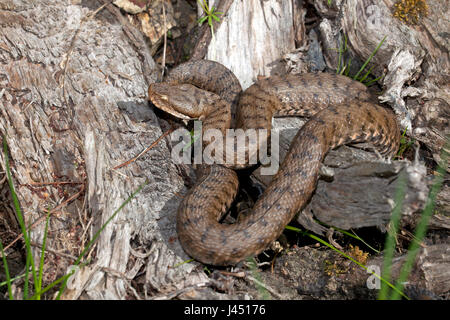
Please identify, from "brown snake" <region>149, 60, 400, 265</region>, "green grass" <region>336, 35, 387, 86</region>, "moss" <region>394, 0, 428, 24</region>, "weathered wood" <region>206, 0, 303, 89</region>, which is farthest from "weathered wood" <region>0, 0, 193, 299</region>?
"moss" <region>394, 0, 428, 24</region>

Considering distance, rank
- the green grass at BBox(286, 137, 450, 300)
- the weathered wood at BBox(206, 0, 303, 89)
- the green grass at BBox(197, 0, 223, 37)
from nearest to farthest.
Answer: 1. the green grass at BBox(286, 137, 450, 300)
2. the green grass at BBox(197, 0, 223, 37)
3. the weathered wood at BBox(206, 0, 303, 89)

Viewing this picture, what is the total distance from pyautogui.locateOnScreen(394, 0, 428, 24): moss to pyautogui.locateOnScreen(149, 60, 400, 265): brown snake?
42.9 inches

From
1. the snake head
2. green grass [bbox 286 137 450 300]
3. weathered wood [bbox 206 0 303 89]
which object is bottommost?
green grass [bbox 286 137 450 300]

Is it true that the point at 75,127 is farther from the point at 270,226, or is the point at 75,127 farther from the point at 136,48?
the point at 270,226

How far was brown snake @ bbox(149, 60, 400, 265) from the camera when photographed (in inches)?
170

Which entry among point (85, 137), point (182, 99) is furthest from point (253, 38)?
point (85, 137)

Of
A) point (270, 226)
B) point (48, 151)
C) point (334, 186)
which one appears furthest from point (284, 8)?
point (48, 151)

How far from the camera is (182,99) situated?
19.4 ft

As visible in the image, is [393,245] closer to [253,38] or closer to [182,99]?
[182,99]

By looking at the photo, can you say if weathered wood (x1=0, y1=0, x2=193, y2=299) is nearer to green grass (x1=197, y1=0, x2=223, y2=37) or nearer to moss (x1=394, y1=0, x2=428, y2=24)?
green grass (x1=197, y1=0, x2=223, y2=37)

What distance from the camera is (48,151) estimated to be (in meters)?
4.96

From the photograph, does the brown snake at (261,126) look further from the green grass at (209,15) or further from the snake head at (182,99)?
the green grass at (209,15)

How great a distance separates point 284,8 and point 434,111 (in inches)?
109

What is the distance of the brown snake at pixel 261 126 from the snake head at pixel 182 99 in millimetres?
14
